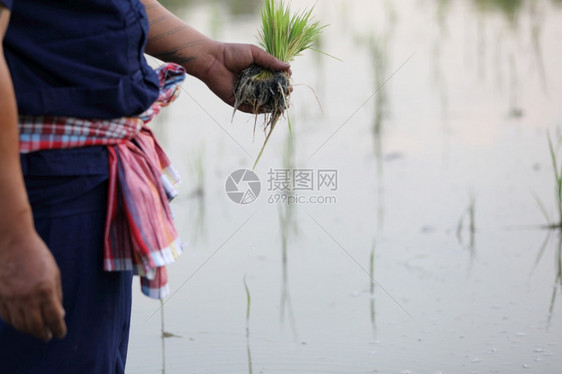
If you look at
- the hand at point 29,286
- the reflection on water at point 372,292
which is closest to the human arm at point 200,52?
the hand at point 29,286

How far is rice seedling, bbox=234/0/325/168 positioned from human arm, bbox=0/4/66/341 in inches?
30.7

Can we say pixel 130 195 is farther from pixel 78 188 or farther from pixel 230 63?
pixel 230 63

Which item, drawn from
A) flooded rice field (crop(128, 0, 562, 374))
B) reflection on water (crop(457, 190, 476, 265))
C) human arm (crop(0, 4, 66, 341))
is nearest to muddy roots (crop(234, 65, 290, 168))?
flooded rice field (crop(128, 0, 562, 374))

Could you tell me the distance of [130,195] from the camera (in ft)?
4.56

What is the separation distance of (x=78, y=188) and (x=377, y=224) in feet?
6.88

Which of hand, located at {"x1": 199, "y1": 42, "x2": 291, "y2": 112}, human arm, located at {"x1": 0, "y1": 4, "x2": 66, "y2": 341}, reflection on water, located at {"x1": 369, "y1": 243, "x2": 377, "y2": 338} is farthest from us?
reflection on water, located at {"x1": 369, "y1": 243, "x2": 377, "y2": 338}

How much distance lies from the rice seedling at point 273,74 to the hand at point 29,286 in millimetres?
827

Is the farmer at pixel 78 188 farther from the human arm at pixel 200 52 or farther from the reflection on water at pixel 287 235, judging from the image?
the reflection on water at pixel 287 235

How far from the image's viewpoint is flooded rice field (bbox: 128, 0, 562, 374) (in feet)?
8.29

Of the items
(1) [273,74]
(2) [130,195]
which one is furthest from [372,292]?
(2) [130,195]

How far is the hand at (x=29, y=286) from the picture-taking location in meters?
1.18

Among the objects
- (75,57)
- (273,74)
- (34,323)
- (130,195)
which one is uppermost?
(273,74)

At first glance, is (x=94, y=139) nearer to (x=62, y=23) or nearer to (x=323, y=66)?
(x=62, y=23)

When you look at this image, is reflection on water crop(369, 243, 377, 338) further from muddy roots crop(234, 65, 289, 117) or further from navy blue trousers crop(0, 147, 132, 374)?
navy blue trousers crop(0, 147, 132, 374)
